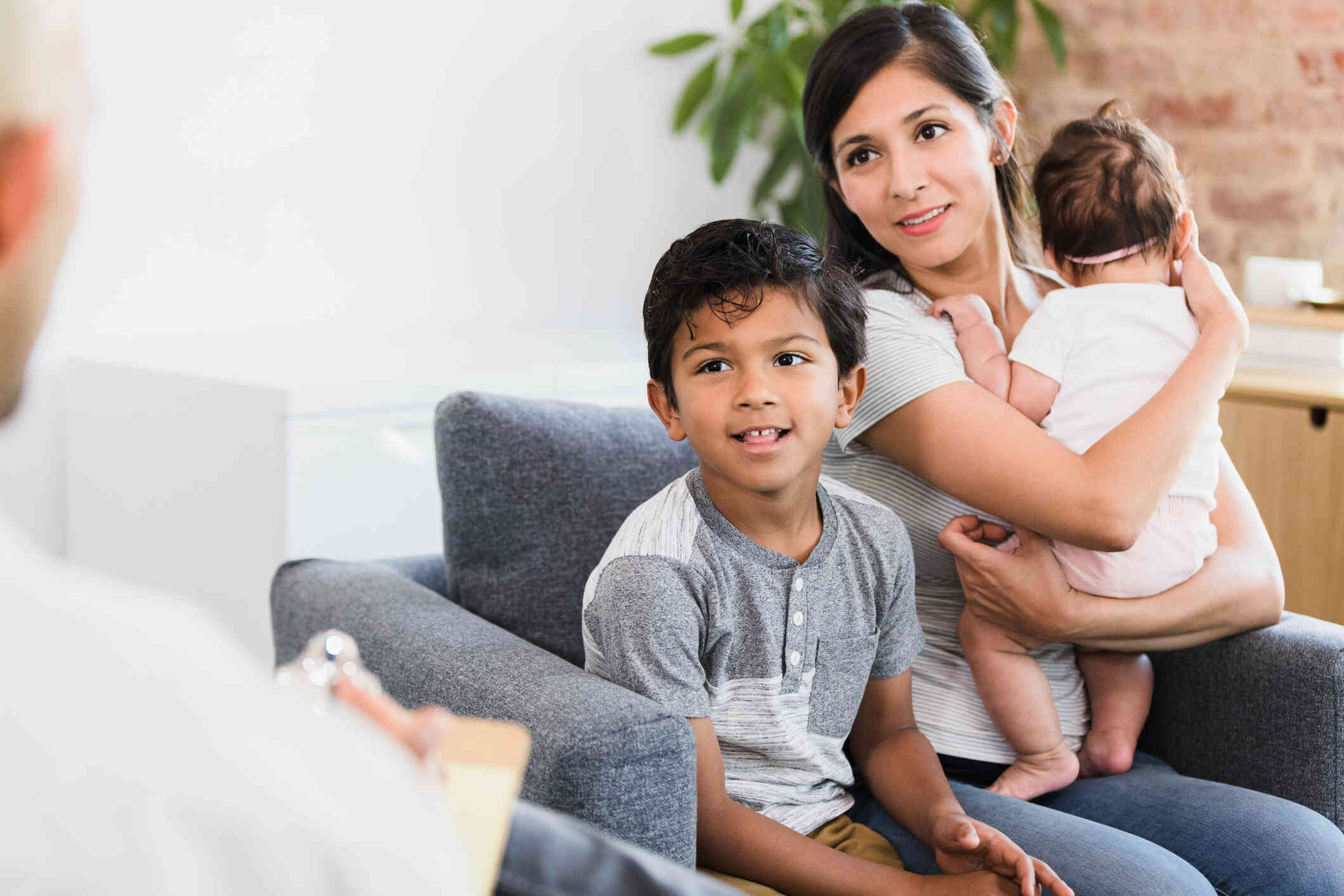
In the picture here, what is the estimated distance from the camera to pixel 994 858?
113 centimetres

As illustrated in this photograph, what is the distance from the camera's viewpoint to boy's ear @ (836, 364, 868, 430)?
4.34 feet

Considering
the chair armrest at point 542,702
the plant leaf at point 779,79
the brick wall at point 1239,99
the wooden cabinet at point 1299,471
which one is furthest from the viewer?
the plant leaf at point 779,79

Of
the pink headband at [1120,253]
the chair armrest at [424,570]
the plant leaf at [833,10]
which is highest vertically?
the plant leaf at [833,10]

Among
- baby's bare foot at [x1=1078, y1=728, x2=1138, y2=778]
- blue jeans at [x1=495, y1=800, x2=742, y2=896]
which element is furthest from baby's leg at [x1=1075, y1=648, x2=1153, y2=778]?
blue jeans at [x1=495, y1=800, x2=742, y2=896]

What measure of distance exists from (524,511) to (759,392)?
399 millimetres

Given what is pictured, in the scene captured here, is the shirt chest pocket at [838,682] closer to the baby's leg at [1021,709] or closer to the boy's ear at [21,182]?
the baby's leg at [1021,709]

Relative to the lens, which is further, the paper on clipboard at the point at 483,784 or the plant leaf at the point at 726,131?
the plant leaf at the point at 726,131

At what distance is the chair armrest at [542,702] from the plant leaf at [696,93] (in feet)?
6.07

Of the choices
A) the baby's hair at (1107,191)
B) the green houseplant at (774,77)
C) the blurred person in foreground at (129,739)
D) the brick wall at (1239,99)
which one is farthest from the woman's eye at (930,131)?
the brick wall at (1239,99)

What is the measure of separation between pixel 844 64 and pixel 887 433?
0.42 m

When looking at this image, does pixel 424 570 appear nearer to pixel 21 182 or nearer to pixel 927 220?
pixel 927 220

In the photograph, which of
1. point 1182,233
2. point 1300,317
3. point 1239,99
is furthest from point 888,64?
point 1239,99

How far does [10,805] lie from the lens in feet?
1.24

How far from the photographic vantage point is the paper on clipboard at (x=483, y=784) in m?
0.51
